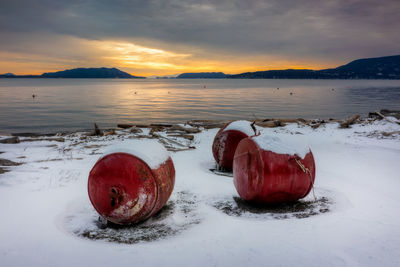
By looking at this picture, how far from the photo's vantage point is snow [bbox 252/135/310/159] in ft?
17.2

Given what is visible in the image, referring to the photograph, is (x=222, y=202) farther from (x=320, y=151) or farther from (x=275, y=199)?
(x=320, y=151)

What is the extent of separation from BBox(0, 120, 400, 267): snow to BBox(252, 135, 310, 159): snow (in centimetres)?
12

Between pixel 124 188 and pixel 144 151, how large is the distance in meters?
0.71

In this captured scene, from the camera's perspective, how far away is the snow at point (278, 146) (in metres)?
5.24

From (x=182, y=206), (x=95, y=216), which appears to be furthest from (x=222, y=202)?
(x=95, y=216)

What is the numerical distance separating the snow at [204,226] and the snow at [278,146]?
0.40ft

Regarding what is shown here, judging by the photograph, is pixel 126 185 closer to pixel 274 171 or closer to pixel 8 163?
pixel 274 171

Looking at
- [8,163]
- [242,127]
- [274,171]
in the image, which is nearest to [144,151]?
[274,171]

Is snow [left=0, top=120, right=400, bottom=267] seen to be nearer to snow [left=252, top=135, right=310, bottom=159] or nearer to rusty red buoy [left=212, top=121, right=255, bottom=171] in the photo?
snow [left=252, top=135, right=310, bottom=159]

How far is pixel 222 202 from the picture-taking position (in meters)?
5.91

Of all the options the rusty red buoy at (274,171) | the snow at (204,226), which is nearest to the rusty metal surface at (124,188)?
the snow at (204,226)

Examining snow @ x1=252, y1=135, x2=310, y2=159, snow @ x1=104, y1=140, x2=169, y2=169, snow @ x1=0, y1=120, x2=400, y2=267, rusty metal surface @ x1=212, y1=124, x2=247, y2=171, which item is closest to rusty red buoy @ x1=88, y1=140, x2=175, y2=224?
snow @ x1=104, y1=140, x2=169, y2=169

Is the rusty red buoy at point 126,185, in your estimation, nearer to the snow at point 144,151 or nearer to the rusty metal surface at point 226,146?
the snow at point 144,151

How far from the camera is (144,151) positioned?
4.83 metres
